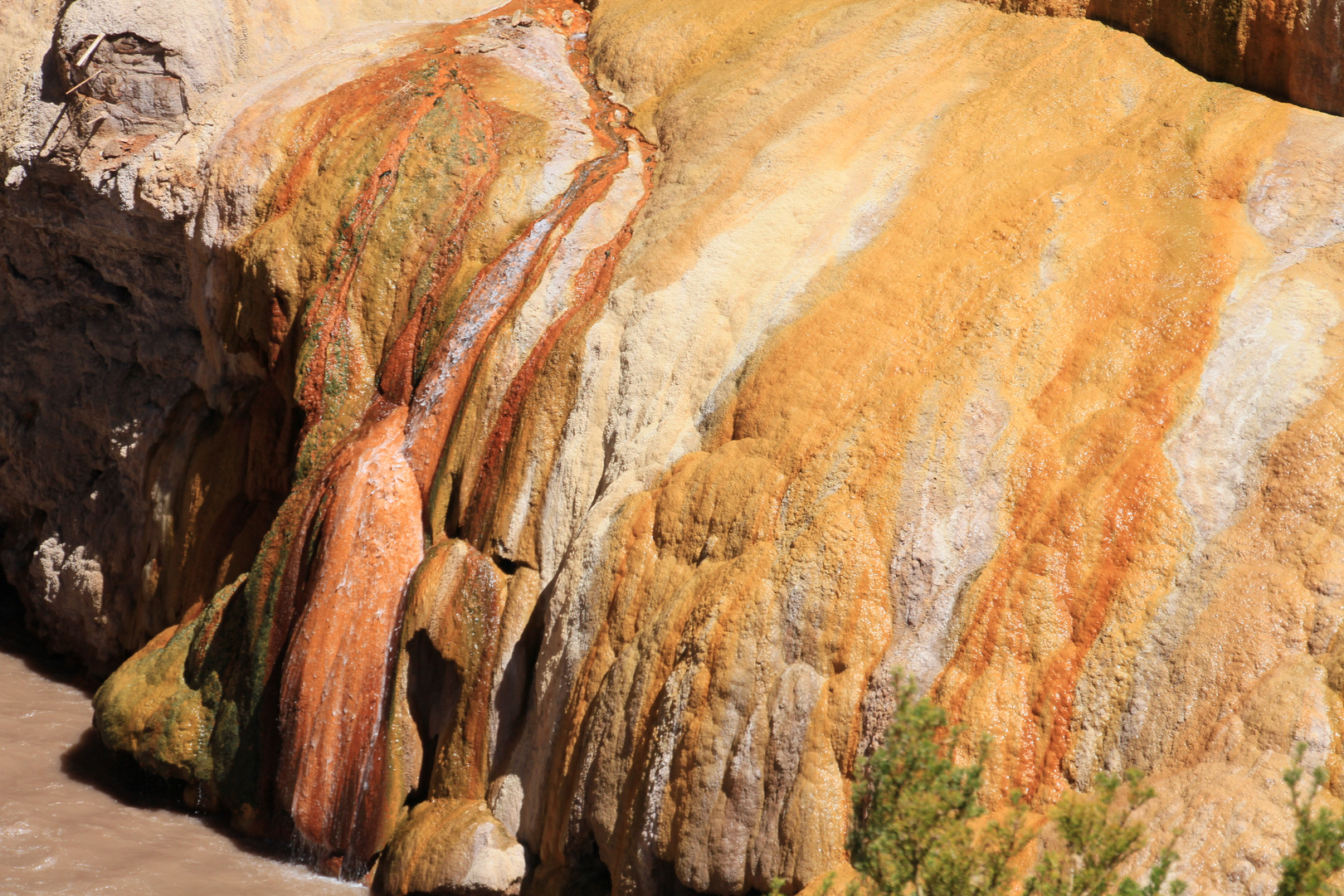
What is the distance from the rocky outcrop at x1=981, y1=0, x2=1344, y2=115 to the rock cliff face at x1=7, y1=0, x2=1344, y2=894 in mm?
249

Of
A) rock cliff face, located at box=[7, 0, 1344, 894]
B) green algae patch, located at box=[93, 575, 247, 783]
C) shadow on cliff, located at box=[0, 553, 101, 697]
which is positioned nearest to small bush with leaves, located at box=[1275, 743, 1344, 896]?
rock cliff face, located at box=[7, 0, 1344, 894]

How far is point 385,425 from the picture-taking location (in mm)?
8297

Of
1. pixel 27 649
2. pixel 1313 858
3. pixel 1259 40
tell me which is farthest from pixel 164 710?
pixel 1259 40

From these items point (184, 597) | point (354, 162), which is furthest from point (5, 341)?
point (354, 162)

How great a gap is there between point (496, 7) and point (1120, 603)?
8.33 m

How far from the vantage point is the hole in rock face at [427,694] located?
7324mm

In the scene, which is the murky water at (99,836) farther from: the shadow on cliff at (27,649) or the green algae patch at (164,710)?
the shadow on cliff at (27,649)

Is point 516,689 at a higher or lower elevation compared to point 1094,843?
lower

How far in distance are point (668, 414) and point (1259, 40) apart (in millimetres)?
4010

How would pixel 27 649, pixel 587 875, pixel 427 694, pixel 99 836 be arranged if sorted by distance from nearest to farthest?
pixel 587 875, pixel 427 694, pixel 99 836, pixel 27 649

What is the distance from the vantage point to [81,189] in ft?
33.7

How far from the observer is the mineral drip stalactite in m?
7.47

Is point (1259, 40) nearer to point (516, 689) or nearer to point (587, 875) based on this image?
point (516, 689)

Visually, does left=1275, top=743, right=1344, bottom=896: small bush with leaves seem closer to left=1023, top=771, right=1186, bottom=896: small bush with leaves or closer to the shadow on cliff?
left=1023, top=771, right=1186, bottom=896: small bush with leaves
